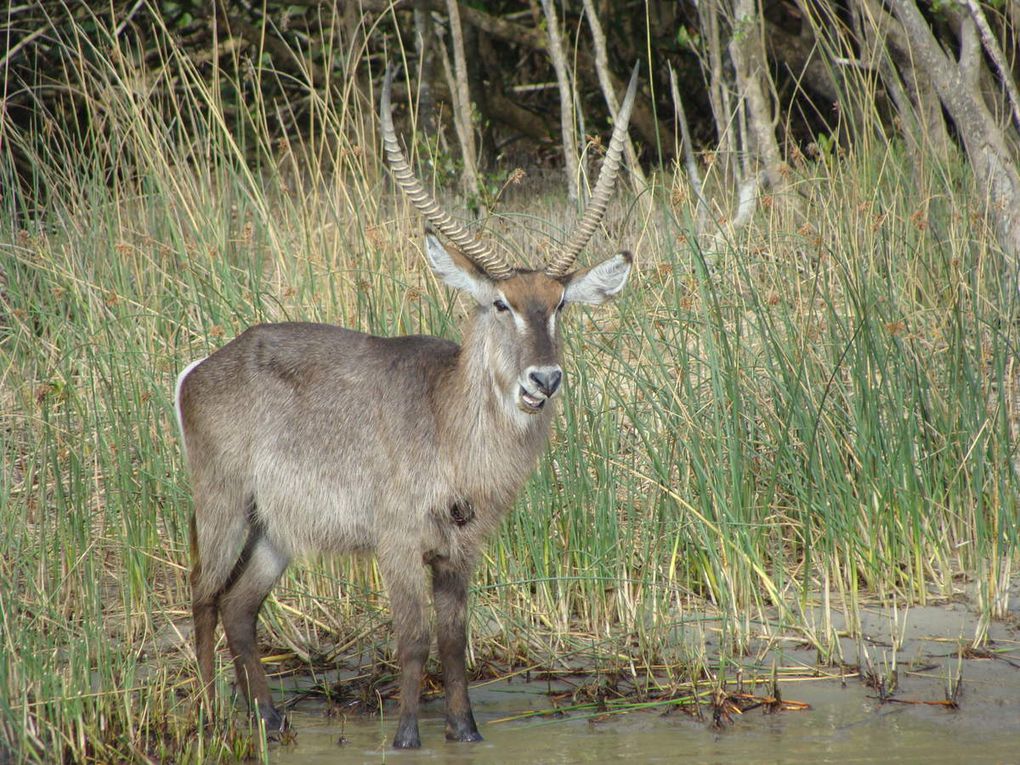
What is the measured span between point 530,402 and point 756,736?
3.81ft

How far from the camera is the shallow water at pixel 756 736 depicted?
3.73 m

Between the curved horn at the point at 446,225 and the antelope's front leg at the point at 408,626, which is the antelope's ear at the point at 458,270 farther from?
the antelope's front leg at the point at 408,626

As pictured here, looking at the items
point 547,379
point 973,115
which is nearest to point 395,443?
point 547,379

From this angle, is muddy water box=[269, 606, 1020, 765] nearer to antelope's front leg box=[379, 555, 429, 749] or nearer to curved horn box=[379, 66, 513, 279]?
antelope's front leg box=[379, 555, 429, 749]

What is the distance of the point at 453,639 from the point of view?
4.05m

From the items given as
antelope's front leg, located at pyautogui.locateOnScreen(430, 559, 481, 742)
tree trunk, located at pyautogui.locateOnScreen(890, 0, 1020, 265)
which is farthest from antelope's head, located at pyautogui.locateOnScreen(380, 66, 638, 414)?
tree trunk, located at pyautogui.locateOnScreen(890, 0, 1020, 265)

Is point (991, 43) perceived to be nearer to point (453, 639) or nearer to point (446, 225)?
point (446, 225)

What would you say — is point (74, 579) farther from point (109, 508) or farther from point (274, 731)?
point (274, 731)

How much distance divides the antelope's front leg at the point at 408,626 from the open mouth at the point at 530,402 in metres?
0.56

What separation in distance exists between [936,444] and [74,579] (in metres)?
3.15

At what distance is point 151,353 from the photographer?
5.11 m

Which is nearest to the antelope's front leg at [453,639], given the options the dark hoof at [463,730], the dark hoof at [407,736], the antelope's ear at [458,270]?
the dark hoof at [463,730]

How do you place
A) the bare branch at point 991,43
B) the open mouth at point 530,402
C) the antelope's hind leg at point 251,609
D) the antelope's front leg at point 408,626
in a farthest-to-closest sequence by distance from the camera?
1. the bare branch at point 991,43
2. the antelope's hind leg at point 251,609
3. the antelope's front leg at point 408,626
4. the open mouth at point 530,402

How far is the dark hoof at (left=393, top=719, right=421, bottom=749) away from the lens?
392 cm
